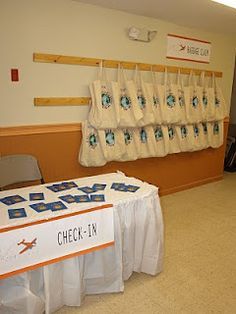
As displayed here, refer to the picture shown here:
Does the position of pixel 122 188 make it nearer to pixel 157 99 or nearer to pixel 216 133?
pixel 157 99

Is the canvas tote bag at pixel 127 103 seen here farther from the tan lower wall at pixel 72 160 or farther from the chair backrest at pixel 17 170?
the chair backrest at pixel 17 170

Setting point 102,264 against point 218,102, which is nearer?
point 102,264

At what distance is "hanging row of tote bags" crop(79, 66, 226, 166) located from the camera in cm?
328

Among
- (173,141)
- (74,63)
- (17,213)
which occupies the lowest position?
(17,213)

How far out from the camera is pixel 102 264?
2.05 metres

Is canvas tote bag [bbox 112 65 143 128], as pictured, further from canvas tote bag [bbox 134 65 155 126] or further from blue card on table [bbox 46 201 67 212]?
blue card on table [bbox 46 201 67 212]

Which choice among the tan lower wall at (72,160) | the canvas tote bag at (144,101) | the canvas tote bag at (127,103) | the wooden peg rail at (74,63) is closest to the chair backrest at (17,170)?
the tan lower wall at (72,160)

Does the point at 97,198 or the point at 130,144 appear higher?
the point at 130,144

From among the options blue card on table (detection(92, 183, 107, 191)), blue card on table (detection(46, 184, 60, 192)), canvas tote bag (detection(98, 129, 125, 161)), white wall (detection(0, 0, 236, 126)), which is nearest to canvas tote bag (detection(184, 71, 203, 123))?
white wall (detection(0, 0, 236, 126))

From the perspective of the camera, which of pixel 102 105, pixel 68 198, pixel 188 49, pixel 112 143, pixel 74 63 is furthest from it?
pixel 188 49

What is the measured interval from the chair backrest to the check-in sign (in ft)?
3.16

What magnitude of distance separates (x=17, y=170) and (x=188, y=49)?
2.86 metres

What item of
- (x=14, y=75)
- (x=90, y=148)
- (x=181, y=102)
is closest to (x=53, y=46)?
(x=14, y=75)

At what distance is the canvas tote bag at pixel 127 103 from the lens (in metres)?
3.36
